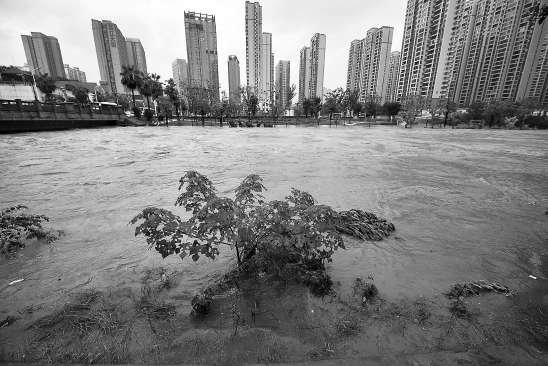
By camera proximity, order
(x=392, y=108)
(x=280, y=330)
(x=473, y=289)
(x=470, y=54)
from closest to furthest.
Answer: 1. (x=280, y=330)
2. (x=473, y=289)
3. (x=392, y=108)
4. (x=470, y=54)

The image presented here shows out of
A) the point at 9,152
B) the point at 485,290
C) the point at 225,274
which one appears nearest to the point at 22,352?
the point at 225,274

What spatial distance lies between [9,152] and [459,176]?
26.1 m

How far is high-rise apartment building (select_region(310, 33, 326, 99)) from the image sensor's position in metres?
125

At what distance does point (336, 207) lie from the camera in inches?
299

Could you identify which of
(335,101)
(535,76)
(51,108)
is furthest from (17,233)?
(535,76)

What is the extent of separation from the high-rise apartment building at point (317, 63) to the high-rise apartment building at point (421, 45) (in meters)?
42.5

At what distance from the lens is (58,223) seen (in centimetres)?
627

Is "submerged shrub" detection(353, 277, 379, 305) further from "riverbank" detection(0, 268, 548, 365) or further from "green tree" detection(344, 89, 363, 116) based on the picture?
"green tree" detection(344, 89, 363, 116)

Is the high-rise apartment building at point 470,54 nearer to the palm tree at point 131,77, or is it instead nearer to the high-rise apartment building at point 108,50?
the palm tree at point 131,77

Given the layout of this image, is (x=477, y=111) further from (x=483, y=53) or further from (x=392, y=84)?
(x=392, y=84)

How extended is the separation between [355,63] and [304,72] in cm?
3022

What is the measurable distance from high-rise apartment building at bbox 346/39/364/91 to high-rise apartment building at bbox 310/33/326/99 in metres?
18.3

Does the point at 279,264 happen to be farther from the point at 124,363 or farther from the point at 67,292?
the point at 67,292

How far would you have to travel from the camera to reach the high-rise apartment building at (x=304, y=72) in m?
139
